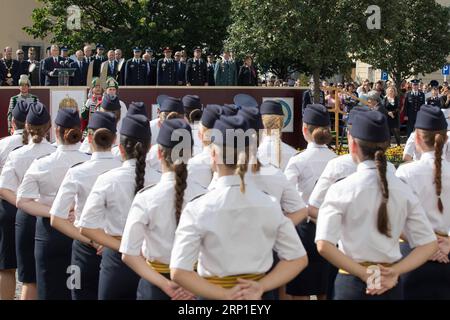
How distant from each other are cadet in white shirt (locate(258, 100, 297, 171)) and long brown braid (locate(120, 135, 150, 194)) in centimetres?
214

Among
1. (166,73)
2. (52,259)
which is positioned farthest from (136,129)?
(166,73)

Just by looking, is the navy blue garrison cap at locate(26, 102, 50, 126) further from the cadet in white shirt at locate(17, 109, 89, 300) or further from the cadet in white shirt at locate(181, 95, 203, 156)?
the cadet in white shirt at locate(181, 95, 203, 156)

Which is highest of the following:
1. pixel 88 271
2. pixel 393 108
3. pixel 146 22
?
pixel 146 22

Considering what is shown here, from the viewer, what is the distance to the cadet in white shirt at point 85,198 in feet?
20.6

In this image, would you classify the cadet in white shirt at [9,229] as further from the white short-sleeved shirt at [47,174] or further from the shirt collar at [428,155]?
the shirt collar at [428,155]

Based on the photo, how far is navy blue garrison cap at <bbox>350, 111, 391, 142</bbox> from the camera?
Answer: 5.27 meters

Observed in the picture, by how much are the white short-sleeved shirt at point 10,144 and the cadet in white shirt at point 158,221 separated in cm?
363

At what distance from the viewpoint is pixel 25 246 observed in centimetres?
792

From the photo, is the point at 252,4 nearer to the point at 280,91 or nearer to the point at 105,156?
the point at 280,91

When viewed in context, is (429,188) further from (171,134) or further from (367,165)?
(171,134)

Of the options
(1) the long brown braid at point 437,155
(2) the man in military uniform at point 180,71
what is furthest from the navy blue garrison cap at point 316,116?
(2) the man in military uniform at point 180,71

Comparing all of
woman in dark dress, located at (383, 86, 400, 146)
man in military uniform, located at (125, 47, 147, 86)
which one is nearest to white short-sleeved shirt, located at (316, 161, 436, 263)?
man in military uniform, located at (125, 47, 147, 86)

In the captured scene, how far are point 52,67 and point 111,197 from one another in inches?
636
